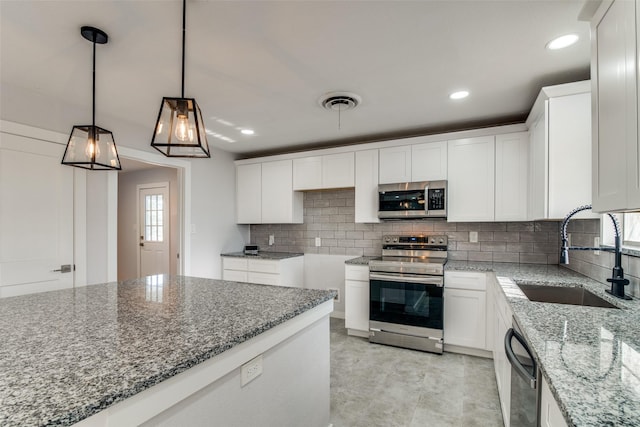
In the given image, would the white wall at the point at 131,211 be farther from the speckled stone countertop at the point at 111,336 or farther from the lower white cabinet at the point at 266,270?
the speckled stone countertop at the point at 111,336

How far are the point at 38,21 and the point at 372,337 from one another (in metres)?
3.53

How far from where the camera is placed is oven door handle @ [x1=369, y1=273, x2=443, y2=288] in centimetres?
301

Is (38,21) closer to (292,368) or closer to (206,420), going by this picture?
(206,420)

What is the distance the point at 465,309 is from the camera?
3010mm

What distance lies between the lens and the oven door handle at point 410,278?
301cm

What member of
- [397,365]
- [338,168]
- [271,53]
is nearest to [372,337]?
[397,365]

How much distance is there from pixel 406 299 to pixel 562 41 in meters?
2.36

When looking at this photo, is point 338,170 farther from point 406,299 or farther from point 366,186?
point 406,299

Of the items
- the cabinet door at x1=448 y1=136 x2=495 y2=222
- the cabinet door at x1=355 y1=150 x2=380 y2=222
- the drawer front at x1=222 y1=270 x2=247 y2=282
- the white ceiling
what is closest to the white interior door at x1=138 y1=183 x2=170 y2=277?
the drawer front at x1=222 y1=270 x2=247 y2=282

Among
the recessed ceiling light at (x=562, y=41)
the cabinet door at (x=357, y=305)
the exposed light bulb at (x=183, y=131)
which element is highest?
the recessed ceiling light at (x=562, y=41)

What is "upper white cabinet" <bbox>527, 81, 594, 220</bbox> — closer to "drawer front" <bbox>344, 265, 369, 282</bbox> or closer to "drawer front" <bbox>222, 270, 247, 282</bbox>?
"drawer front" <bbox>344, 265, 369, 282</bbox>

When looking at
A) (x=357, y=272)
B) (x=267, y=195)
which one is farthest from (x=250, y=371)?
(x=267, y=195)

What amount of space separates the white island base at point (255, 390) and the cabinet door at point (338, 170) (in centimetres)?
220

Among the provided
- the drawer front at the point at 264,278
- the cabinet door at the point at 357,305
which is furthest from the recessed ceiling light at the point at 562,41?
the drawer front at the point at 264,278
